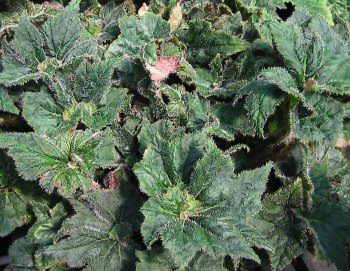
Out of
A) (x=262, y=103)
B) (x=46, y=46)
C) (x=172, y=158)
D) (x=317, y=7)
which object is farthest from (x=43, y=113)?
(x=317, y=7)

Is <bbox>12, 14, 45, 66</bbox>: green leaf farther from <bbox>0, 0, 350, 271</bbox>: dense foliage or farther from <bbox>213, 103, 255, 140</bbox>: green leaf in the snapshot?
<bbox>213, 103, 255, 140</bbox>: green leaf

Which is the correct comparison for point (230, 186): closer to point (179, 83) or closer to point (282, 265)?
point (282, 265)

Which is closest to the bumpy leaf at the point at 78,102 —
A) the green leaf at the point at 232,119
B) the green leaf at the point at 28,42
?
the green leaf at the point at 28,42

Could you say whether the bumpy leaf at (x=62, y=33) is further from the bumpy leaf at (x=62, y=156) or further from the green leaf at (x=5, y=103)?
the bumpy leaf at (x=62, y=156)

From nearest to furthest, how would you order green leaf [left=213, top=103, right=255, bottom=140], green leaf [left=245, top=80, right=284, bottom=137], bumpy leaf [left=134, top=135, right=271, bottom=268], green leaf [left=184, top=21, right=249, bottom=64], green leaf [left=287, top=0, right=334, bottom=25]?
bumpy leaf [left=134, top=135, right=271, bottom=268]
green leaf [left=245, top=80, right=284, bottom=137]
green leaf [left=213, top=103, right=255, bottom=140]
green leaf [left=184, top=21, right=249, bottom=64]
green leaf [left=287, top=0, right=334, bottom=25]

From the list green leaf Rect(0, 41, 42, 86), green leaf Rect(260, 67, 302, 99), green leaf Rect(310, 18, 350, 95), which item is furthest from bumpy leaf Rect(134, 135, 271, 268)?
green leaf Rect(0, 41, 42, 86)

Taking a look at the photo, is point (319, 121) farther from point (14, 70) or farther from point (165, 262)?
point (14, 70)
